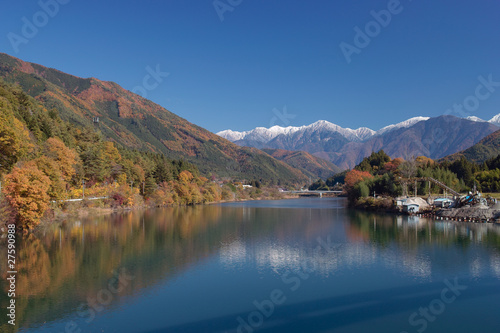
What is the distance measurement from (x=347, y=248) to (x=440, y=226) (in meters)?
20.0

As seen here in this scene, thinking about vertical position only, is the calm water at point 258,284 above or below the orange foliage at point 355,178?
below

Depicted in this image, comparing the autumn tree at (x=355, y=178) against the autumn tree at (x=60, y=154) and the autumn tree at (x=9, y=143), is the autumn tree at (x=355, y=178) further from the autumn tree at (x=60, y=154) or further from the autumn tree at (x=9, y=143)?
the autumn tree at (x=9, y=143)

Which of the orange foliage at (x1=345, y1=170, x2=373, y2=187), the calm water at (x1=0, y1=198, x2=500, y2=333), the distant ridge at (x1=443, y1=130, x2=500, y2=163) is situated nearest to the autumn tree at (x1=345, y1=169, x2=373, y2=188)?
the orange foliage at (x1=345, y1=170, x2=373, y2=187)

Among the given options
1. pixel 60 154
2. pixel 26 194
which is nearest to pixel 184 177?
pixel 60 154

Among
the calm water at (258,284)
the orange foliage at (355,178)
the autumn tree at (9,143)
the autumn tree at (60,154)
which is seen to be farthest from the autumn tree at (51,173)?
the orange foliage at (355,178)

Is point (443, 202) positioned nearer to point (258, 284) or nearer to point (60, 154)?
point (258, 284)

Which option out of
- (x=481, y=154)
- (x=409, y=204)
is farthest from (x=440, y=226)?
(x=481, y=154)

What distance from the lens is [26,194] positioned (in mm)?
33281

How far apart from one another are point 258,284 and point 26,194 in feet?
86.1

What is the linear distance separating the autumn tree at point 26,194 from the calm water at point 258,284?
8.33 feet

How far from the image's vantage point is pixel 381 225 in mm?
45469

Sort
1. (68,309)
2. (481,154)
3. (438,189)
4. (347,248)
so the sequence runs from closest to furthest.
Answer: (68,309) < (347,248) < (438,189) < (481,154)

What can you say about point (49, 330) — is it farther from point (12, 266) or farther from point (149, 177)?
point (149, 177)

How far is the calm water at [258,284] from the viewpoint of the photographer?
1464 cm
